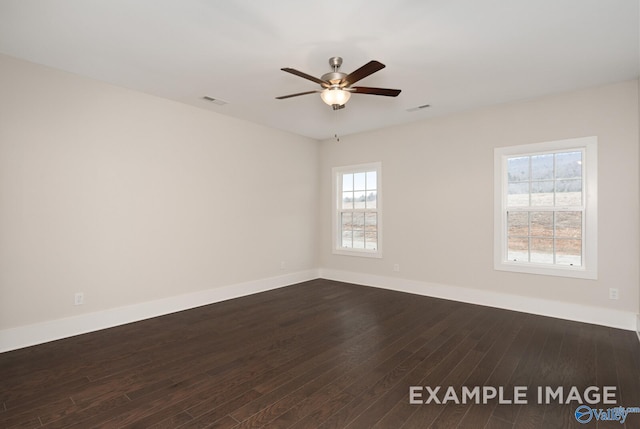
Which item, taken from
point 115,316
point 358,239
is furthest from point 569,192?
point 115,316

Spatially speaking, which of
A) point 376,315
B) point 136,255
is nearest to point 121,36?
point 136,255

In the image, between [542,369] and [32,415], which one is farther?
[542,369]

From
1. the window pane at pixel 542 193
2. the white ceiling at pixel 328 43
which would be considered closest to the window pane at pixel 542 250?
the window pane at pixel 542 193

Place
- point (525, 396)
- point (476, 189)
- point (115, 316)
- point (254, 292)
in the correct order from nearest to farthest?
point (525, 396), point (115, 316), point (476, 189), point (254, 292)

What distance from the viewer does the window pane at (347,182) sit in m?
6.11

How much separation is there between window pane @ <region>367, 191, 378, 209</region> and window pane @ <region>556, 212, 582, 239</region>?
263 cm

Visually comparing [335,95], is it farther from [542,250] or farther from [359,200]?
[542,250]

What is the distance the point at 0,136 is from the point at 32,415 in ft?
8.23

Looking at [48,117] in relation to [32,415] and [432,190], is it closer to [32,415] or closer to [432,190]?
[32,415]

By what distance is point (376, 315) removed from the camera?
3982 mm

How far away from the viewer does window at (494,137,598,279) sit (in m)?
3.75

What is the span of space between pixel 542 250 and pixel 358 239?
2859mm

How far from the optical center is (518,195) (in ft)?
14.0

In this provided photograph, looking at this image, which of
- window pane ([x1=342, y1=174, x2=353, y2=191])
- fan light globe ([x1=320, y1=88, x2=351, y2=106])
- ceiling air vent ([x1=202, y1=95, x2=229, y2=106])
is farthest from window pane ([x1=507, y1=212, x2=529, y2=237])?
ceiling air vent ([x1=202, y1=95, x2=229, y2=106])
